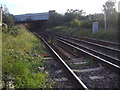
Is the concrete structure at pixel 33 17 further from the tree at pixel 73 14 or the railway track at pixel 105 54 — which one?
the railway track at pixel 105 54

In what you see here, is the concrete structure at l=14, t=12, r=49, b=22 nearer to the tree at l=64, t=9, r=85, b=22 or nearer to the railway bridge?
the railway bridge

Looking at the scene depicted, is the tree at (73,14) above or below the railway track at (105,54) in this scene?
above

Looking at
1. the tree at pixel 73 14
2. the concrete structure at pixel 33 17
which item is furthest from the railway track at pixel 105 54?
the concrete structure at pixel 33 17

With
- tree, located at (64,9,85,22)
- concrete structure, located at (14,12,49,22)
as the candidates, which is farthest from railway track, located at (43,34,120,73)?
concrete structure, located at (14,12,49,22)

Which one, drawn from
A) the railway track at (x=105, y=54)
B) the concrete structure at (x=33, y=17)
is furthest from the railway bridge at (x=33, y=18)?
the railway track at (x=105, y=54)

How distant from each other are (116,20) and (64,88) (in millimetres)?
19631

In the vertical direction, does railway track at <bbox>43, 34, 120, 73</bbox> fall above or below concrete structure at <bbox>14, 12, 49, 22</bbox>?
below

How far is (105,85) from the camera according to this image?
4.64 meters

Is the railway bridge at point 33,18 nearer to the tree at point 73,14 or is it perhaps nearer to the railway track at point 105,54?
the tree at point 73,14

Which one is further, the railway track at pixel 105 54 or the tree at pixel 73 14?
the tree at pixel 73 14

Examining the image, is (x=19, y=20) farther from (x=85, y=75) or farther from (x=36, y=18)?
(x=85, y=75)

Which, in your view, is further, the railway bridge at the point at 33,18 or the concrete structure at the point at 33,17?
the concrete structure at the point at 33,17

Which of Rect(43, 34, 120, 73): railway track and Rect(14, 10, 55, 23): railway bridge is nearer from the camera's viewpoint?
Rect(43, 34, 120, 73): railway track

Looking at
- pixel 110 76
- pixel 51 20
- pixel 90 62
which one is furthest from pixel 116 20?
pixel 51 20
